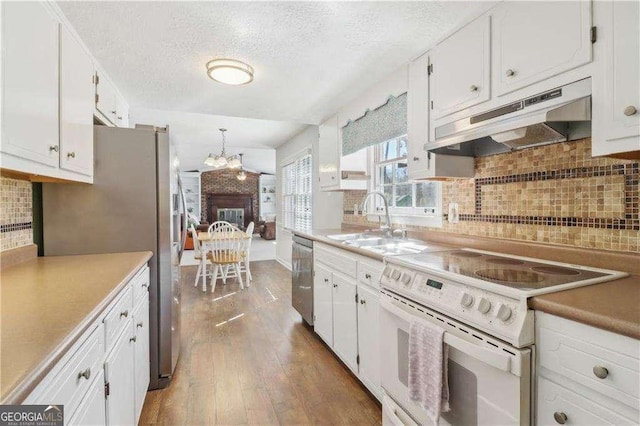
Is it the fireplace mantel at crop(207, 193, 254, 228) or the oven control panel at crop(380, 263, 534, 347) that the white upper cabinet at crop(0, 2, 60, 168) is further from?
the fireplace mantel at crop(207, 193, 254, 228)

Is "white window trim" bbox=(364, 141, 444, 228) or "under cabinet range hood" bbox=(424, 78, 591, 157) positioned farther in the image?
"white window trim" bbox=(364, 141, 444, 228)

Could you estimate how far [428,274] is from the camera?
1.42m

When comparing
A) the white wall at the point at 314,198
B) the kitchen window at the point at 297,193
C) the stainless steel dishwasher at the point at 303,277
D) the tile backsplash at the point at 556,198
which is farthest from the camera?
the kitchen window at the point at 297,193

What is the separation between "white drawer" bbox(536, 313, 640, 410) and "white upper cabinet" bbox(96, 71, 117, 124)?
109 inches

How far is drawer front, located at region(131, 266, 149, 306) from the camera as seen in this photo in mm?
1647

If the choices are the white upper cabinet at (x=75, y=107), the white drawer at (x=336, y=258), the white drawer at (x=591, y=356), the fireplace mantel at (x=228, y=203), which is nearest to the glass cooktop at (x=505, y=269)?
the white drawer at (x=591, y=356)

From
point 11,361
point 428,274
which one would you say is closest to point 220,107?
point 428,274

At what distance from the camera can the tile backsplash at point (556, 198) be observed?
4.39ft

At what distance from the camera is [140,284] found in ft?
5.93

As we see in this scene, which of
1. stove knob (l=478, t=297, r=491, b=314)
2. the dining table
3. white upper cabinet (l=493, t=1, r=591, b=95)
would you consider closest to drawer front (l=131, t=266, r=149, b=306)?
stove knob (l=478, t=297, r=491, b=314)

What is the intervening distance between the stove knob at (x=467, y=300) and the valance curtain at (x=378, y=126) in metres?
1.51

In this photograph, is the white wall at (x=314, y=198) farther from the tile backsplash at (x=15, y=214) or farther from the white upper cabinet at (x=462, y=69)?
the tile backsplash at (x=15, y=214)

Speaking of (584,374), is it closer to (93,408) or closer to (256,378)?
(93,408)

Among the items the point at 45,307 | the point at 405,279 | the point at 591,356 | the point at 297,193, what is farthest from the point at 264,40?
the point at 297,193
